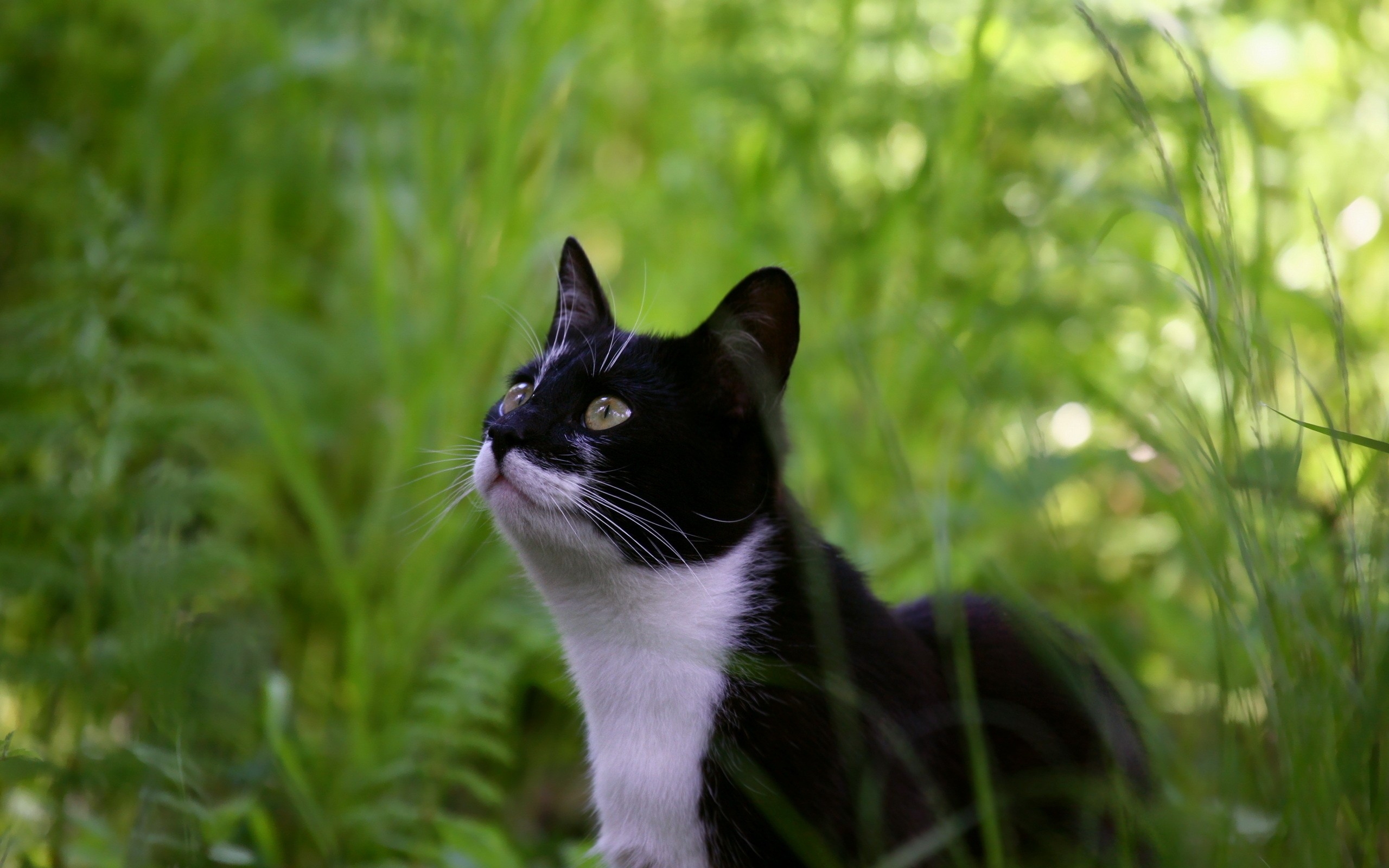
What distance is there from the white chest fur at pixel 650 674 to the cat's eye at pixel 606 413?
0.64ft

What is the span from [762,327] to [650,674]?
51 centimetres

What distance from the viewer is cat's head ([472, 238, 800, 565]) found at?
Answer: 4.75 feet

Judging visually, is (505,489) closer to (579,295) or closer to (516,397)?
(516,397)

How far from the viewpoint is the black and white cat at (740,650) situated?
1.32 meters

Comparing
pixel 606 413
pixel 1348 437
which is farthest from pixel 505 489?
pixel 1348 437

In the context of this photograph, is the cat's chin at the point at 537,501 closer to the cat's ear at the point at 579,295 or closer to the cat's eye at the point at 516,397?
the cat's eye at the point at 516,397

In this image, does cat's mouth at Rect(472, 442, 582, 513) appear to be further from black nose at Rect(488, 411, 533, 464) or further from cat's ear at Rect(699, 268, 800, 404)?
cat's ear at Rect(699, 268, 800, 404)

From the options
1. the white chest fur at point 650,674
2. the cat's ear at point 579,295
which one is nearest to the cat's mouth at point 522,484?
the white chest fur at point 650,674

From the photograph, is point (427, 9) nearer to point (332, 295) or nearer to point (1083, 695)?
point (332, 295)

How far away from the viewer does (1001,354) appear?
→ 91.3 inches

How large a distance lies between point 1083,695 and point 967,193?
60.4 inches

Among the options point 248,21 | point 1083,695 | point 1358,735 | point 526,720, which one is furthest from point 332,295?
point 1358,735

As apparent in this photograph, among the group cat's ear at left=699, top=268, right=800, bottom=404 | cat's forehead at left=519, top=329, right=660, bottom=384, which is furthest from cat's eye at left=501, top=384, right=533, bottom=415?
cat's ear at left=699, top=268, right=800, bottom=404

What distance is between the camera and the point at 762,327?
1454 millimetres
